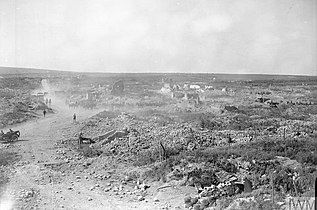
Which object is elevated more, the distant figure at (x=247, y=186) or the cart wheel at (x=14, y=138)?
the distant figure at (x=247, y=186)

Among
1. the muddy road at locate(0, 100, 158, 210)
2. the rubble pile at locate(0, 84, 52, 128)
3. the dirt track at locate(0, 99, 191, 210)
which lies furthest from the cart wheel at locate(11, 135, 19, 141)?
the rubble pile at locate(0, 84, 52, 128)

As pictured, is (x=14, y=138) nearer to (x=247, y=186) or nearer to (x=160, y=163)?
(x=160, y=163)

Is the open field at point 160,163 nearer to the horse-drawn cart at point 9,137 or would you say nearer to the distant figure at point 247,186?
the distant figure at point 247,186

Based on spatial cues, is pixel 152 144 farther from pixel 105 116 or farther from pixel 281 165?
pixel 105 116

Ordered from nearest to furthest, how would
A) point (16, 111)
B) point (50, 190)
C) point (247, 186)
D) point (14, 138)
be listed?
point (247, 186), point (50, 190), point (14, 138), point (16, 111)

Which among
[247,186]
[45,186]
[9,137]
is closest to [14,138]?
[9,137]

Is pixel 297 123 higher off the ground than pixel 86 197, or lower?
higher

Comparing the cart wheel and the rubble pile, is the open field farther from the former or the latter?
the cart wheel

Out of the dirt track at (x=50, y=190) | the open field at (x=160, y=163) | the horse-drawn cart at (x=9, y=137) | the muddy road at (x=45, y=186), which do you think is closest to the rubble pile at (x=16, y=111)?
the open field at (x=160, y=163)

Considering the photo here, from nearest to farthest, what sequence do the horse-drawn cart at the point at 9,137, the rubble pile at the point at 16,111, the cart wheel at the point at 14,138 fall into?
the horse-drawn cart at the point at 9,137 → the cart wheel at the point at 14,138 → the rubble pile at the point at 16,111

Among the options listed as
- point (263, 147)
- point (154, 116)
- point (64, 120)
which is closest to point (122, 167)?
point (263, 147)

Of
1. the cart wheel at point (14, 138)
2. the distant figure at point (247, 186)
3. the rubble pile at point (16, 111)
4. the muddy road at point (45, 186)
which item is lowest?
the muddy road at point (45, 186)
